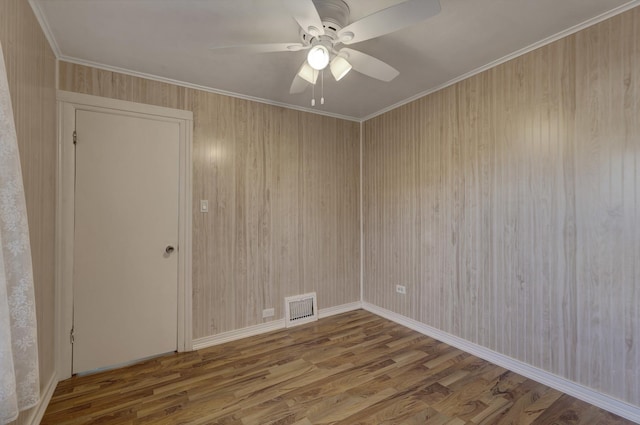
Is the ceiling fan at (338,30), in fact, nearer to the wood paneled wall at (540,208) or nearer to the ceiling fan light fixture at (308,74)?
the ceiling fan light fixture at (308,74)

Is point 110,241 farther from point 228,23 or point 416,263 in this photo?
point 416,263

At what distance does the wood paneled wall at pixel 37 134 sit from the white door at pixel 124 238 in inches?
7.7

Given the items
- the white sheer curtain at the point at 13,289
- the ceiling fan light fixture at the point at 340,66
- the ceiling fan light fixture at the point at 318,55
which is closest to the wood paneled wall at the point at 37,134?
the white sheer curtain at the point at 13,289

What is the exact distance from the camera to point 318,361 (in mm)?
2461

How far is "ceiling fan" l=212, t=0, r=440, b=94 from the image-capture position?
132cm

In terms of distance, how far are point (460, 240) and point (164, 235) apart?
272 cm

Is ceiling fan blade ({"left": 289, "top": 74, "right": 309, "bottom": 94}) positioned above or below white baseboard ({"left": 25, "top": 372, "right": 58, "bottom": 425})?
above

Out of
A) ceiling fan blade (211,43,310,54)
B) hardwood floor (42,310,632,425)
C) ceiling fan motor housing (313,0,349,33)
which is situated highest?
ceiling fan motor housing (313,0,349,33)

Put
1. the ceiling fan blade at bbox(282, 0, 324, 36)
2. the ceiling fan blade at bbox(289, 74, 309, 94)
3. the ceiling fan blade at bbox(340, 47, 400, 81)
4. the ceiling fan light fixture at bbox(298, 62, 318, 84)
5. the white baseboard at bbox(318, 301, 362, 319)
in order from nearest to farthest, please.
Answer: the ceiling fan blade at bbox(282, 0, 324, 36) → the ceiling fan blade at bbox(340, 47, 400, 81) → the ceiling fan light fixture at bbox(298, 62, 318, 84) → the ceiling fan blade at bbox(289, 74, 309, 94) → the white baseboard at bbox(318, 301, 362, 319)

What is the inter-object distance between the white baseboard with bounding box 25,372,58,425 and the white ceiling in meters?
2.34

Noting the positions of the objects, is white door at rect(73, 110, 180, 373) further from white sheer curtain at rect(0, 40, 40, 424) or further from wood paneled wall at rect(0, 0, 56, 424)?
white sheer curtain at rect(0, 40, 40, 424)

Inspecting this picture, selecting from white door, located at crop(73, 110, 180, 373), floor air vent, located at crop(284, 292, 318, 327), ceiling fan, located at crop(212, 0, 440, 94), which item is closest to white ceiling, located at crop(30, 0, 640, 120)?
ceiling fan, located at crop(212, 0, 440, 94)

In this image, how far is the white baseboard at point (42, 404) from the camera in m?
1.69

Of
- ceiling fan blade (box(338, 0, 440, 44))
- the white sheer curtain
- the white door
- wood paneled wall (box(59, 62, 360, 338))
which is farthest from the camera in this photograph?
wood paneled wall (box(59, 62, 360, 338))
